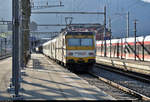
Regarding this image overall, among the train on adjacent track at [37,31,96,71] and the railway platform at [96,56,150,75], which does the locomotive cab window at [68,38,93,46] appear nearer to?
the train on adjacent track at [37,31,96,71]

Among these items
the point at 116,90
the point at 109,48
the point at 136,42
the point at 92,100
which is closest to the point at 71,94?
the point at 92,100

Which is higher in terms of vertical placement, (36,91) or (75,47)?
(75,47)

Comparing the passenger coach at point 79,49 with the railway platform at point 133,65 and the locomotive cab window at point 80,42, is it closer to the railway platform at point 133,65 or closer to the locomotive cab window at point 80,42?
the locomotive cab window at point 80,42

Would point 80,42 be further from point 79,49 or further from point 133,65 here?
point 133,65

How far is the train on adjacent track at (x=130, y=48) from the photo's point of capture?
26.3 meters

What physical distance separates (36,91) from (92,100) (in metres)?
2.39

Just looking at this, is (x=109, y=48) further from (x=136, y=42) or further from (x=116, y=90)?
(x=116, y=90)

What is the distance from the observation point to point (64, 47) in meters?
19.2

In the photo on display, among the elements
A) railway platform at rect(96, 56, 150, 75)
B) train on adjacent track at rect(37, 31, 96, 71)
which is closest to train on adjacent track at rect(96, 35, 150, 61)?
railway platform at rect(96, 56, 150, 75)

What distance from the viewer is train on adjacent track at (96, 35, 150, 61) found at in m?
26.3

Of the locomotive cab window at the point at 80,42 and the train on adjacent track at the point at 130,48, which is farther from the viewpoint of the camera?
the train on adjacent track at the point at 130,48

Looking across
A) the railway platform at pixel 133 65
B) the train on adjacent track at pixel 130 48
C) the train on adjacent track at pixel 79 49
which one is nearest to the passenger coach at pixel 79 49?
the train on adjacent track at pixel 79 49

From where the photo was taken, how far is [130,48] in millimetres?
30312

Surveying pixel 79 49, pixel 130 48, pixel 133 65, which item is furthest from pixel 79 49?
pixel 130 48
